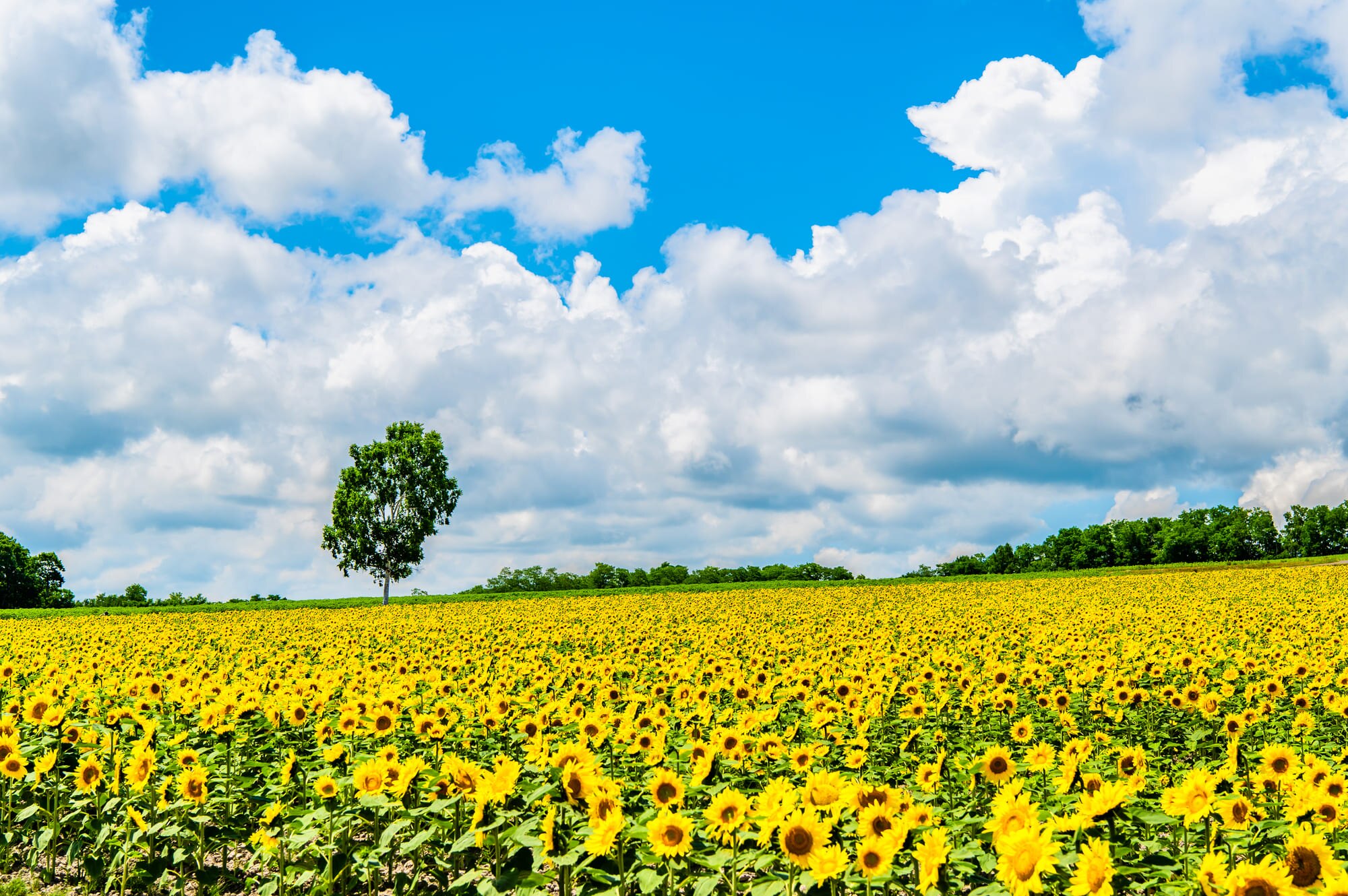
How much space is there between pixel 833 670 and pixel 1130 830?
5.41 meters

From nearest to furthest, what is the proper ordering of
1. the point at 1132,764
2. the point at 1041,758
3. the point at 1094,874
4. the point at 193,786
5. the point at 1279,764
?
the point at 1094,874 → the point at 1279,764 → the point at 1132,764 → the point at 193,786 → the point at 1041,758

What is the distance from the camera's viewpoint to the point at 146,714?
855 cm

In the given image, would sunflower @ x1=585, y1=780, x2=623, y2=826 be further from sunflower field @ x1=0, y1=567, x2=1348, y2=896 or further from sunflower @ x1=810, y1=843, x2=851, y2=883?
sunflower @ x1=810, y1=843, x2=851, y2=883

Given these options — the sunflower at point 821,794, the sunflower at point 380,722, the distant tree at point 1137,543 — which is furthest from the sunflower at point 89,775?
the distant tree at point 1137,543

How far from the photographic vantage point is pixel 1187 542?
412 feet

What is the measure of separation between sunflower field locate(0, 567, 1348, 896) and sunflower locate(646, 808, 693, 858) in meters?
0.01

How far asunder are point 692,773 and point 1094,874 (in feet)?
9.59

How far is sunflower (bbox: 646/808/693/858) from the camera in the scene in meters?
4.51

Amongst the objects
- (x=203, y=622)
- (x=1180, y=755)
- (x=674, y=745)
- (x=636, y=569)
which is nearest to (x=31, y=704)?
(x=674, y=745)

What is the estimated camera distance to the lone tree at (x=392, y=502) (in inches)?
2482

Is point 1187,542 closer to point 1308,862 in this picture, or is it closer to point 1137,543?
point 1137,543

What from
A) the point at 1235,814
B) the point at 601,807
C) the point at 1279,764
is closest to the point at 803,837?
the point at 601,807

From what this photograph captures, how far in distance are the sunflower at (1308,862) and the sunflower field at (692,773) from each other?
14 mm

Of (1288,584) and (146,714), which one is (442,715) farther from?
(1288,584)
